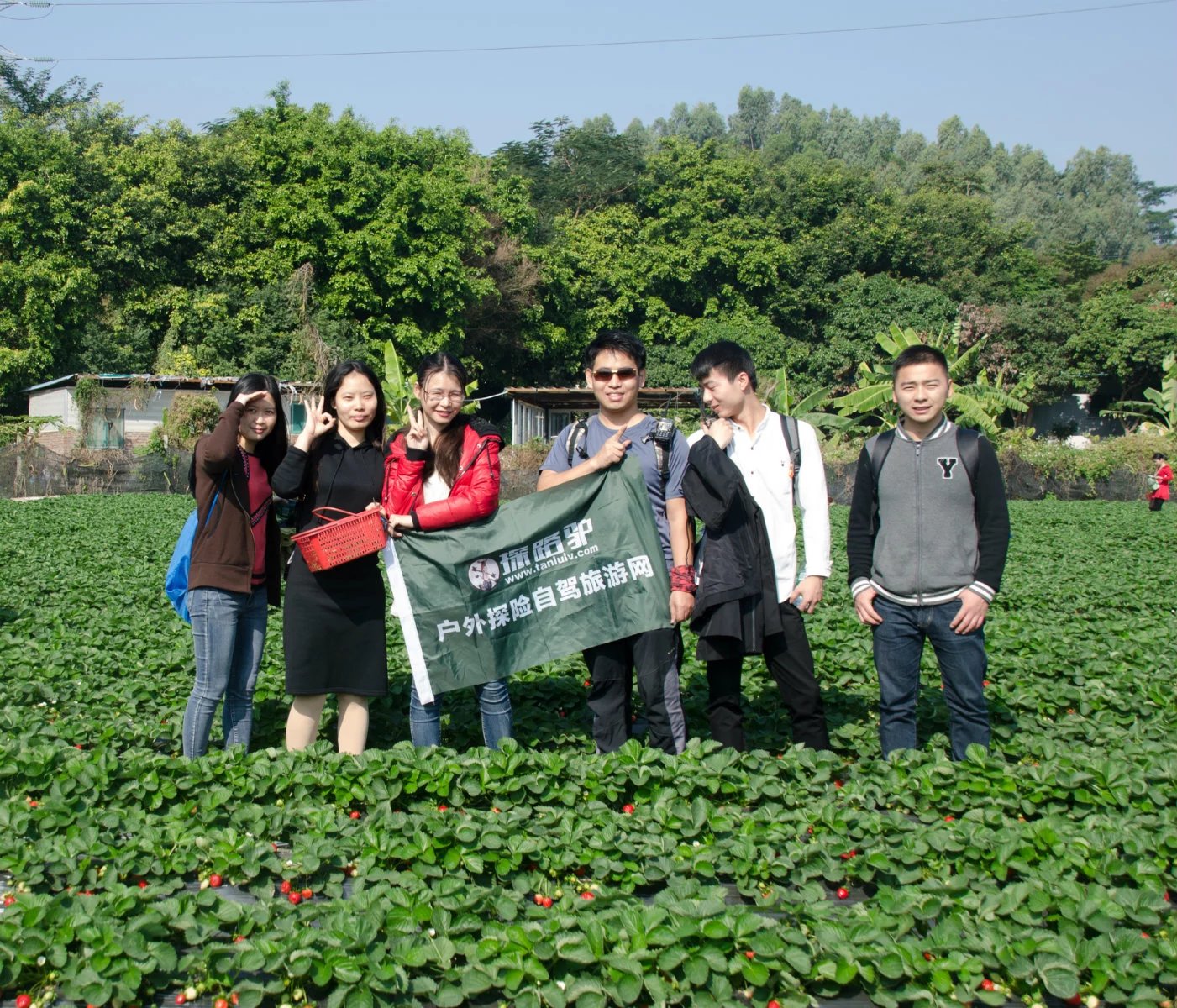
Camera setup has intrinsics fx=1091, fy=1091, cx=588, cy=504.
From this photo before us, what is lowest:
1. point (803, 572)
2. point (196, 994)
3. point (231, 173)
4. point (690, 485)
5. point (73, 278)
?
point (196, 994)

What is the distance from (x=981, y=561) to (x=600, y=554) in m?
1.59

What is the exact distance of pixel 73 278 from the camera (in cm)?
3203

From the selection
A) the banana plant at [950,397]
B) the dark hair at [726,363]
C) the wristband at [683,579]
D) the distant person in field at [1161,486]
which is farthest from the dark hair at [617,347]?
the distant person in field at [1161,486]

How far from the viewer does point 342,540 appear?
14.6ft

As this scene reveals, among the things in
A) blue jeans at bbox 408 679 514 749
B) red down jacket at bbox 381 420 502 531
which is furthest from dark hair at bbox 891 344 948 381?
blue jeans at bbox 408 679 514 749

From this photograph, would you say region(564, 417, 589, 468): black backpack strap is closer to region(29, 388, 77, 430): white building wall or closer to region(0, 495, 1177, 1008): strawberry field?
region(0, 495, 1177, 1008): strawberry field

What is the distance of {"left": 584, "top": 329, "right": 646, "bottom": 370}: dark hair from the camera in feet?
14.7

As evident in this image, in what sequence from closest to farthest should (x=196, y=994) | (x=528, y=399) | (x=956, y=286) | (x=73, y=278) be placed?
(x=196, y=994), (x=73, y=278), (x=528, y=399), (x=956, y=286)

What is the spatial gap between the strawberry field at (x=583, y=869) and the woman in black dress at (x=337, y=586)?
0.26 meters

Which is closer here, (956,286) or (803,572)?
(803,572)

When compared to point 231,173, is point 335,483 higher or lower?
lower

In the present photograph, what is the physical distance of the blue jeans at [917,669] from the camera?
14.8 ft

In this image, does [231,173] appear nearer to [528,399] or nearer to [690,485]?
[528,399]

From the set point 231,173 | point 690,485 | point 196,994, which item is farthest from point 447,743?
point 231,173
